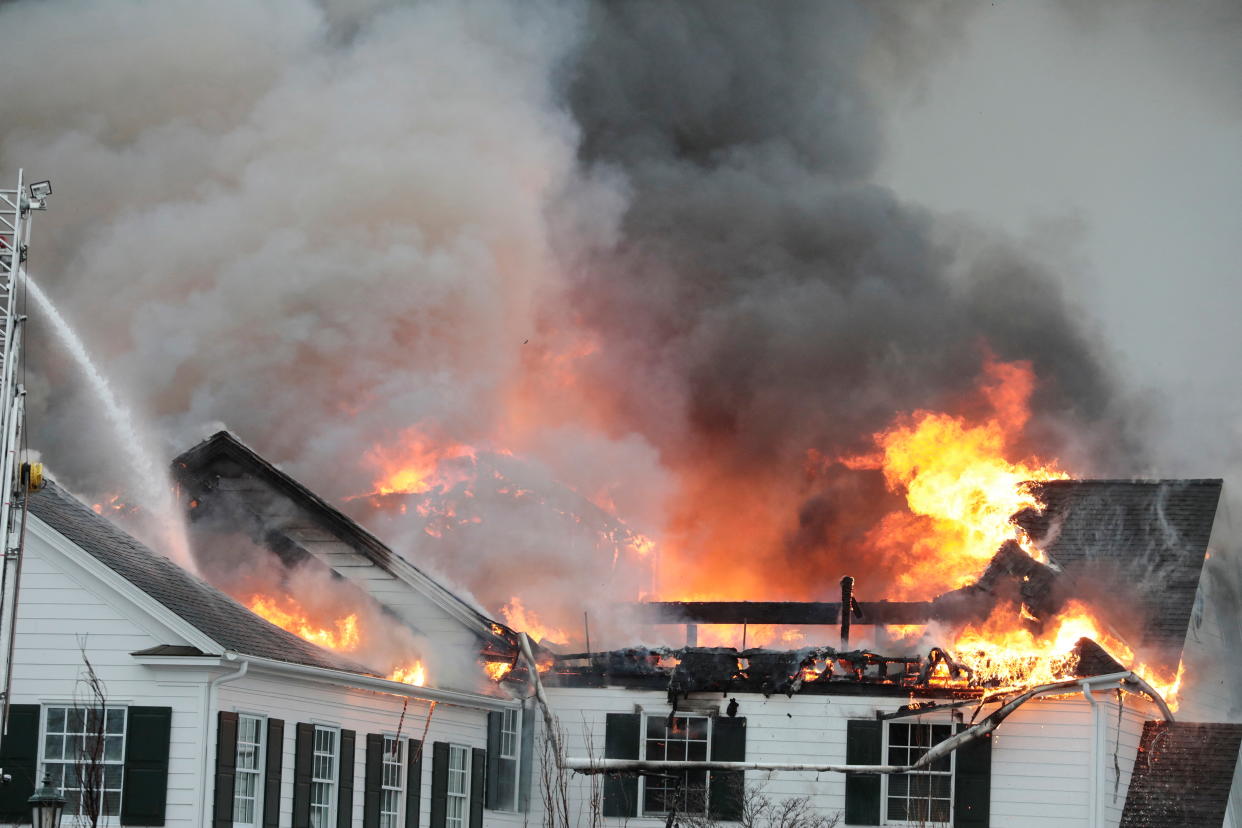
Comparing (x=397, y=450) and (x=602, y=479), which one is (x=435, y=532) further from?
(x=602, y=479)

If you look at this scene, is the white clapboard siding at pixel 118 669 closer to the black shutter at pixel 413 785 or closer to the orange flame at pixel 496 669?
the black shutter at pixel 413 785

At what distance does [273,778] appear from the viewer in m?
20.7

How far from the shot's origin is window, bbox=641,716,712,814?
25.4 metres

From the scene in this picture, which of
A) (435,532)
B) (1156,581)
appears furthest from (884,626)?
(435,532)

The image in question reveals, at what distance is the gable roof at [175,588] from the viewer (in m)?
20.3

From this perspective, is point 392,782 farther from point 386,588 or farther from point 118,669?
point 118,669

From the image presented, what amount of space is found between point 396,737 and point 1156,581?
37.9ft

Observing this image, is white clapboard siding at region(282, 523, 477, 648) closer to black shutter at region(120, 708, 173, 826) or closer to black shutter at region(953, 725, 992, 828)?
black shutter at region(120, 708, 173, 826)

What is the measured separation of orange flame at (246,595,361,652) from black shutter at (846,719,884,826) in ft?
23.4

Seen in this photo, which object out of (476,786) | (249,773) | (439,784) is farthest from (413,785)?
(249,773)

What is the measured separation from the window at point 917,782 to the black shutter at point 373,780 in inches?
277

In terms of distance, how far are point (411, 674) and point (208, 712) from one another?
19.6 feet

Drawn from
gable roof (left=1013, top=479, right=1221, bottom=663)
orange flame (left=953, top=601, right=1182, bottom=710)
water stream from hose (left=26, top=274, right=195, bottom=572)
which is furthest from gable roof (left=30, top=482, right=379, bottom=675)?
gable roof (left=1013, top=479, right=1221, bottom=663)

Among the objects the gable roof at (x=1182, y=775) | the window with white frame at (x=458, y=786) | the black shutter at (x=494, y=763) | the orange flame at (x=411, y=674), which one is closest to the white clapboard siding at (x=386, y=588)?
the orange flame at (x=411, y=674)
